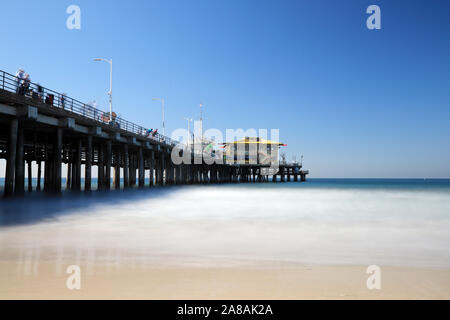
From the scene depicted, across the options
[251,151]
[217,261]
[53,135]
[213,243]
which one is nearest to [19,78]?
[53,135]

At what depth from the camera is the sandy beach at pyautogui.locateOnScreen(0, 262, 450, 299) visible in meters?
3.34

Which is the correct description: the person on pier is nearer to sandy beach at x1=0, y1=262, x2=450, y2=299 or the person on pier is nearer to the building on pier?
sandy beach at x1=0, y1=262, x2=450, y2=299

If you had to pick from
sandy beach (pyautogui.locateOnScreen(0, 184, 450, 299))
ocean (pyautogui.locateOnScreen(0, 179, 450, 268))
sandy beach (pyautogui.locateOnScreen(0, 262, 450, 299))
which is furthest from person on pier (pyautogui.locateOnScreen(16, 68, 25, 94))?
sandy beach (pyautogui.locateOnScreen(0, 262, 450, 299))

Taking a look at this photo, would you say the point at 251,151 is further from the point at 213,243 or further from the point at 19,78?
the point at 213,243

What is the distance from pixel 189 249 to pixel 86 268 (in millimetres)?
2003

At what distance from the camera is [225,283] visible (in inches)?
149

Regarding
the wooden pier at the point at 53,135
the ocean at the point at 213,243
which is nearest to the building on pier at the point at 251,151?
the wooden pier at the point at 53,135

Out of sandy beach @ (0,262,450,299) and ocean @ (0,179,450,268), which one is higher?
sandy beach @ (0,262,450,299)

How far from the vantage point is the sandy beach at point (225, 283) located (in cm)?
334

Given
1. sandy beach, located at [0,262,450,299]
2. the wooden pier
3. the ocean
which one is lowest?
the ocean

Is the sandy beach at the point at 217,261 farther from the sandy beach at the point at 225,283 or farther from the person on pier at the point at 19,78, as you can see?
the person on pier at the point at 19,78

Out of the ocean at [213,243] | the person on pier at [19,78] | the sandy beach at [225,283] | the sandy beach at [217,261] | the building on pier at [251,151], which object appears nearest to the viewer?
the sandy beach at [225,283]
